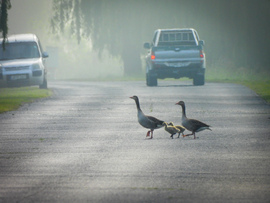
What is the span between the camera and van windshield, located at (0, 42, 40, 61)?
31.8 metres

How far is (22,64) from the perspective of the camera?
101 feet

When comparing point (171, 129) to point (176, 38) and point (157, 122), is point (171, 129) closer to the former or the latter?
point (157, 122)

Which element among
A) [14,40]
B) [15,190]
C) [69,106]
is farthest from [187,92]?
[15,190]

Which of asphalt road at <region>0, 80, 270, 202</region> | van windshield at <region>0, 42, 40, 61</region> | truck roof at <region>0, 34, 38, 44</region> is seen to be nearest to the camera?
asphalt road at <region>0, 80, 270, 202</region>

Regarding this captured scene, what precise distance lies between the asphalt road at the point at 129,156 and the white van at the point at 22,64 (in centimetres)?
974

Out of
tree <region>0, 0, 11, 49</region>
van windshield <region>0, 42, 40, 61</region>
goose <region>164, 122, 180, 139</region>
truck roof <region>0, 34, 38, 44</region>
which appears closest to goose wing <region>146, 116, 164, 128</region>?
goose <region>164, 122, 180, 139</region>

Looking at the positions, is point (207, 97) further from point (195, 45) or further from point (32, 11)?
point (32, 11)

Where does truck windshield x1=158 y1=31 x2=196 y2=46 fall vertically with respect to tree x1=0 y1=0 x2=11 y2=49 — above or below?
below

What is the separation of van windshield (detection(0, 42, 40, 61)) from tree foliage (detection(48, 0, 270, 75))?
12.3 metres

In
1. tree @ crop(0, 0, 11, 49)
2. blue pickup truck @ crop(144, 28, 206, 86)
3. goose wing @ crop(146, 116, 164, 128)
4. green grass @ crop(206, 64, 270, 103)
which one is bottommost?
green grass @ crop(206, 64, 270, 103)

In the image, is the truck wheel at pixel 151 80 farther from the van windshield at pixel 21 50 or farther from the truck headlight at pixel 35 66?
the van windshield at pixel 21 50

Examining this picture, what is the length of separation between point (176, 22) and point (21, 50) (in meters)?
14.4

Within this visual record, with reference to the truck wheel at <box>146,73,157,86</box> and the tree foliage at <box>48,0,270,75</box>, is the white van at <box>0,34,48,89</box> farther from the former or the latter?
the tree foliage at <box>48,0,270,75</box>

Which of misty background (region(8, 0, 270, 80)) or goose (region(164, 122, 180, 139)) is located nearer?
goose (region(164, 122, 180, 139))
